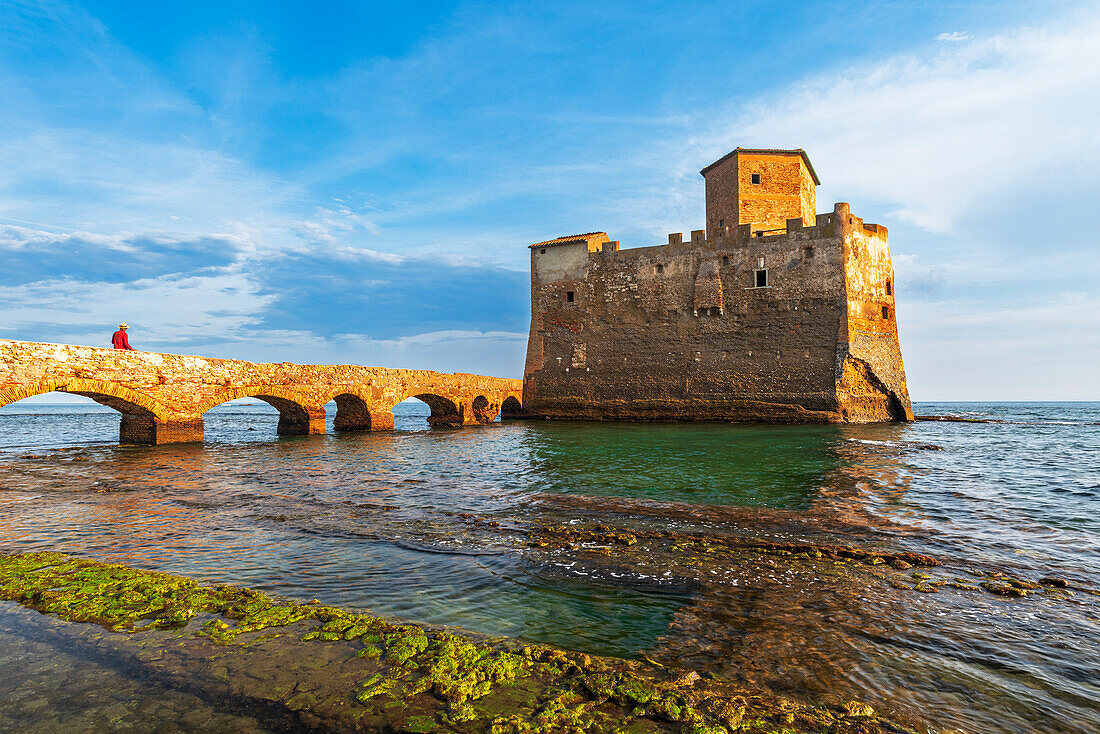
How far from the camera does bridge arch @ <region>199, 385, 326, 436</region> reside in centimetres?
1647

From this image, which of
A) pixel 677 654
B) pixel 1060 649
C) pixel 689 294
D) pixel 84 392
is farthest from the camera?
pixel 689 294

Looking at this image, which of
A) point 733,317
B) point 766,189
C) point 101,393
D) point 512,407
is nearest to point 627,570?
point 101,393

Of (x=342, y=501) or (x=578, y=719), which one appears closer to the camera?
(x=578, y=719)

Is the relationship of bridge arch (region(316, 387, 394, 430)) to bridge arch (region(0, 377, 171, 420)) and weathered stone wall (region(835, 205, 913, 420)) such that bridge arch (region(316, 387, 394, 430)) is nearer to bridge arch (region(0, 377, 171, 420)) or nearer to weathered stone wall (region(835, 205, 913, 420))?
bridge arch (region(0, 377, 171, 420))

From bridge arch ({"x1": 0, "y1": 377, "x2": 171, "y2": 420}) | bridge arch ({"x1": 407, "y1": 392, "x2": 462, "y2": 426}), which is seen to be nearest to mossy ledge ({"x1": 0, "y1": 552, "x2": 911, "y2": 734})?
bridge arch ({"x1": 0, "y1": 377, "x2": 171, "y2": 420})

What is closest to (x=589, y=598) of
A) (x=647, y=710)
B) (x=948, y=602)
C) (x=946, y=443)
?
(x=647, y=710)

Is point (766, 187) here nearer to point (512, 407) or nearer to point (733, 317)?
point (733, 317)

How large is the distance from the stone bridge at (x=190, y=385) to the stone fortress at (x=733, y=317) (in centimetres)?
906

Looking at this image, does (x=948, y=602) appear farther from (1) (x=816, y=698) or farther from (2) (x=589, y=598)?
(2) (x=589, y=598)

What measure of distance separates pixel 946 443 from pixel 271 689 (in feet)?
68.3

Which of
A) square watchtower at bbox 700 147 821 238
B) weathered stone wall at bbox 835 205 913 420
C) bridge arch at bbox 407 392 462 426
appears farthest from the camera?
square watchtower at bbox 700 147 821 238

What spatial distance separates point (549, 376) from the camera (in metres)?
32.8

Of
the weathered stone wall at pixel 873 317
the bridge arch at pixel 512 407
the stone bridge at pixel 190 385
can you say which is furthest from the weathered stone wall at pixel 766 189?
the stone bridge at pixel 190 385

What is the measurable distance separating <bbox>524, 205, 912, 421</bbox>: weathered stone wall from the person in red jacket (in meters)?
21.3
